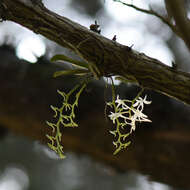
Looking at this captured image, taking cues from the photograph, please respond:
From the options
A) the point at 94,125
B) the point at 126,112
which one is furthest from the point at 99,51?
the point at 94,125

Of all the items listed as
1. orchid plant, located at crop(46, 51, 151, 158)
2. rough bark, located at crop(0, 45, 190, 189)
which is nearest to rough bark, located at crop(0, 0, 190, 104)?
orchid plant, located at crop(46, 51, 151, 158)

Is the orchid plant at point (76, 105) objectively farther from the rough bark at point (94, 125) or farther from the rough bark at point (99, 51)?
the rough bark at point (94, 125)

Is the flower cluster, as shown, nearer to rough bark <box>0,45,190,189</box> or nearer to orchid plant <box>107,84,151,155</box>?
orchid plant <box>107,84,151,155</box>

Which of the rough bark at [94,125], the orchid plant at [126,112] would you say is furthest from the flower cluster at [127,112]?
the rough bark at [94,125]

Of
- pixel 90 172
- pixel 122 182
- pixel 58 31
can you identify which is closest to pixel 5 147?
pixel 90 172

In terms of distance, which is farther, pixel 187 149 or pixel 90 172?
pixel 90 172

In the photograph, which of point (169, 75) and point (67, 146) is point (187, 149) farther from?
point (169, 75)
